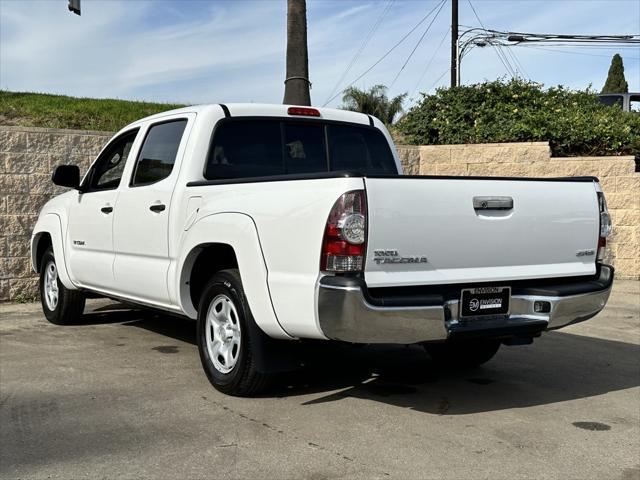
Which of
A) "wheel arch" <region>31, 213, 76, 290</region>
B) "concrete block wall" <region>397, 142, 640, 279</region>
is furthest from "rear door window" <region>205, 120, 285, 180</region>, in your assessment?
"concrete block wall" <region>397, 142, 640, 279</region>

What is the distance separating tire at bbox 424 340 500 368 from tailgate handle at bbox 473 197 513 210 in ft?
5.55

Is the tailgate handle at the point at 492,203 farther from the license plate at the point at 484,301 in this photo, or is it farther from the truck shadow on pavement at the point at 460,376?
the truck shadow on pavement at the point at 460,376

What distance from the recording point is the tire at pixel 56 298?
7438 millimetres

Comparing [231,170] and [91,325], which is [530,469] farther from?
[91,325]

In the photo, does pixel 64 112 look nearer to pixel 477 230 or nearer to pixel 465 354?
pixel 465 354

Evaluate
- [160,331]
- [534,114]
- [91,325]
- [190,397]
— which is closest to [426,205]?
[190,397]

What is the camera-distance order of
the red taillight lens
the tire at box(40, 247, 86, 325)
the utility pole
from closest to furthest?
the red taillight lens, the tire at box(40, 247, 86, 325), the utility pole

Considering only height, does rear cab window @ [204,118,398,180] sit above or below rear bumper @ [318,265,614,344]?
above

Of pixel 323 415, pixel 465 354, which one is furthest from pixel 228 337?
pixel 465 354

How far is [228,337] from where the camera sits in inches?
196

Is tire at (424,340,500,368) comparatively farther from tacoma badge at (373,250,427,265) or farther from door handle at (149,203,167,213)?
door handle at (149,203,167,213)

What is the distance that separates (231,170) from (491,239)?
209 centimetres

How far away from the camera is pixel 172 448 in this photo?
400cm

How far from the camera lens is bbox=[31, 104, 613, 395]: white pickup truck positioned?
4.06m
